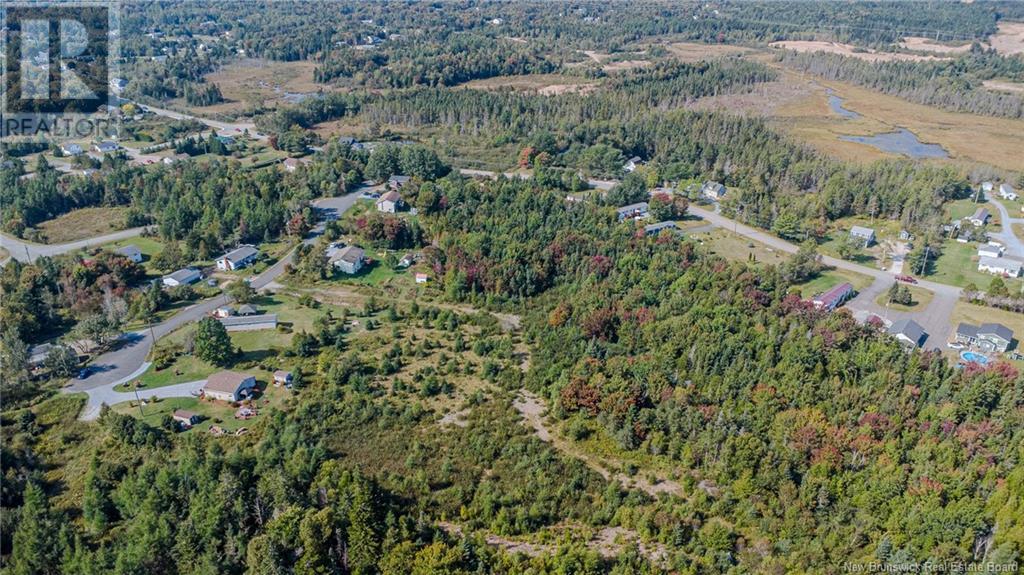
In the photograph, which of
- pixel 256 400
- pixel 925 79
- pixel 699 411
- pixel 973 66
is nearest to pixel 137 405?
pixel 256 400

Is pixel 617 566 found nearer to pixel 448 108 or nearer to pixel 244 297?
pixel 244 297

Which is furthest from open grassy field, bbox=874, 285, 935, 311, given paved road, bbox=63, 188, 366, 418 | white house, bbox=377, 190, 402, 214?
paved road, bbox=63, 188, 366, 418

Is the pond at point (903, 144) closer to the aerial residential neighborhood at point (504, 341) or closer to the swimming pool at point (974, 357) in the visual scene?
the aerial residential neighborhood at point (504, 341)

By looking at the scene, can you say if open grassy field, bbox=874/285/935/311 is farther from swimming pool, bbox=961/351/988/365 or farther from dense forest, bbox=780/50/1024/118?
dense forest, bbox=780/50/1024/118

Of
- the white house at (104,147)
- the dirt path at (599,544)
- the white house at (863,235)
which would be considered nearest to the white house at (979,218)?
the white house at (863,235)

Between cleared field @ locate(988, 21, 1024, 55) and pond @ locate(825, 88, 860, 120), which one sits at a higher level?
cleared field @ locate(988, 21, 1024, 55)

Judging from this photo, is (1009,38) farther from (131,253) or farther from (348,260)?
(131,253)
